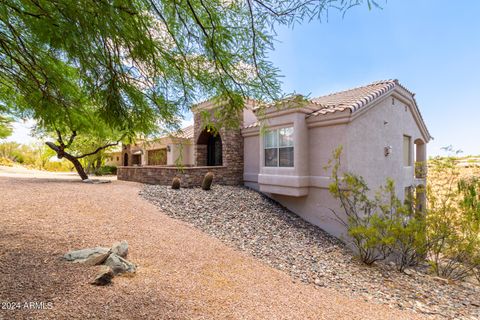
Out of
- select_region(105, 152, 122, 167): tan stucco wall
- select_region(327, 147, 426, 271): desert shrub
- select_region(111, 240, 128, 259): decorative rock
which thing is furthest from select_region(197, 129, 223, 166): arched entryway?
select_region(105, 152, 122, 167): tan stucco wall

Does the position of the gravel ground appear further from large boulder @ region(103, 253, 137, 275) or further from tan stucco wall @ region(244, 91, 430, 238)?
large boulder @ region(103, 253, 137, 275)

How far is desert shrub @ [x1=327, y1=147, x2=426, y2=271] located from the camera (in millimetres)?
8312

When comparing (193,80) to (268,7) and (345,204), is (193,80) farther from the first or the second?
(345,204)

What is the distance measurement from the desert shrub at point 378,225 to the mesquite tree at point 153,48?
635cm

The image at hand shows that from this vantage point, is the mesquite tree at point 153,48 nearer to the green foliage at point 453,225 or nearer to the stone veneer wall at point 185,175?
the green foliage at point 453,225

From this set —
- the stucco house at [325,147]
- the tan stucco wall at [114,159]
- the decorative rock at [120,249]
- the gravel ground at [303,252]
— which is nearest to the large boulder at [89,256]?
the decorative rock at [120,249]

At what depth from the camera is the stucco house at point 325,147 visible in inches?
412

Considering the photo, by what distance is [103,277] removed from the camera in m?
3.95

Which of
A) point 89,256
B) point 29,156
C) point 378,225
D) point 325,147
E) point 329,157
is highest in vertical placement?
point 29,156

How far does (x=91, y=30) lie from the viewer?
11.0ft

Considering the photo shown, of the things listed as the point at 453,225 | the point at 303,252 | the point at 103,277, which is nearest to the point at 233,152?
the point at 303,252

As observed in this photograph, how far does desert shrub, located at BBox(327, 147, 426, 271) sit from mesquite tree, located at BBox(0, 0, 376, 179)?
250 inches

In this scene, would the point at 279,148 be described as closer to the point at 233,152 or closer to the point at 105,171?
the point at 233,152

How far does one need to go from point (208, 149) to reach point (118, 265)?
14043 millimetres
